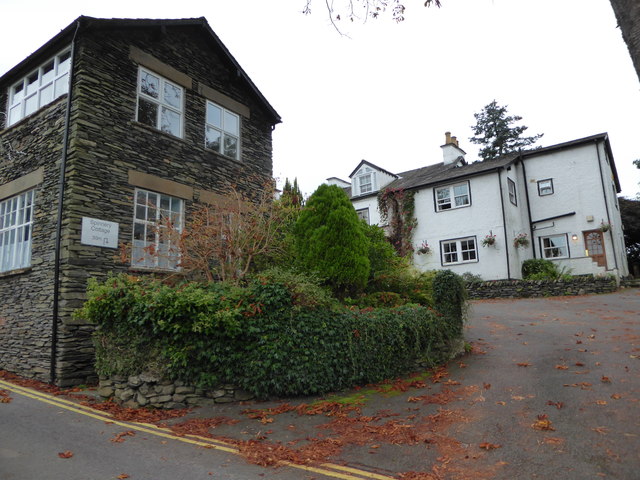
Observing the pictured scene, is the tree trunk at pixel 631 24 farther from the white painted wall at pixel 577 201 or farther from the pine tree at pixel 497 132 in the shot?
the pine tree at pixel 497 132

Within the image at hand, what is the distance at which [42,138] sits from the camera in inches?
430

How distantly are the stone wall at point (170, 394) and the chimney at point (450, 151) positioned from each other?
23294 mm

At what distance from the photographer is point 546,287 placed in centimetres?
1886

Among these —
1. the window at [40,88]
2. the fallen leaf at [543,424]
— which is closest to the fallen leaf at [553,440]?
the fallen leaf at [543,424]

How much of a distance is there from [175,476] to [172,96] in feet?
34.9

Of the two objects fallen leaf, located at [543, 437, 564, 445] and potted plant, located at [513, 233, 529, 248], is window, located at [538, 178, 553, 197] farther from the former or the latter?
fallen leaf, located at [543, 437, 564, 445]

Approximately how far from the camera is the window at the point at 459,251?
22.7 meters

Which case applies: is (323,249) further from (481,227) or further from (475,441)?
(481,227)

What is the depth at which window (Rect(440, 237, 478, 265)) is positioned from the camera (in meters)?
22.7

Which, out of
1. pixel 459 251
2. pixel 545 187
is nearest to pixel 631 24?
pixel 459 251

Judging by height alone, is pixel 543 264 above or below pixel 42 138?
below

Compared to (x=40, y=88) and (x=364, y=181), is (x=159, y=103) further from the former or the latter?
(x=364, y=181)

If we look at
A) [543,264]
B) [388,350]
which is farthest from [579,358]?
[543,264]

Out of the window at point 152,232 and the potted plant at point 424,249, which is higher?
the potted plant at point 424,249
